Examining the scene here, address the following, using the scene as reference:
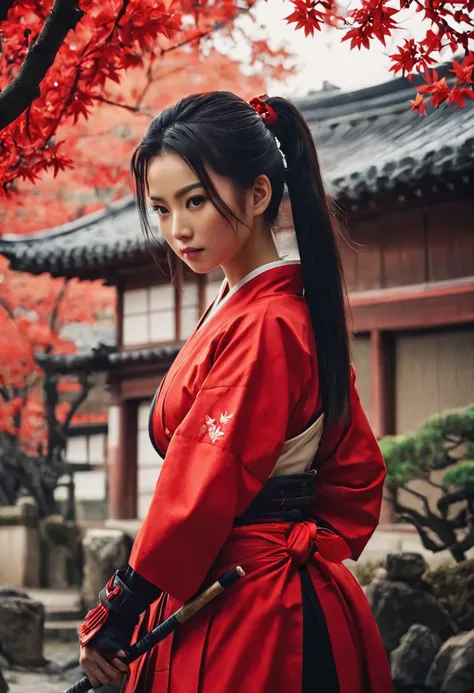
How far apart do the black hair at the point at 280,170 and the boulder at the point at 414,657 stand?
4371 millimetres

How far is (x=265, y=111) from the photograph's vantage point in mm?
2621

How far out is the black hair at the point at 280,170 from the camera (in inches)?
97.3

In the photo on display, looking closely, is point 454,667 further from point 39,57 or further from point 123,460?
point 123,460

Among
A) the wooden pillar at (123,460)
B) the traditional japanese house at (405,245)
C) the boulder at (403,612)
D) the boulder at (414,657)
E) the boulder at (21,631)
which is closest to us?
the boulder at (414,657)

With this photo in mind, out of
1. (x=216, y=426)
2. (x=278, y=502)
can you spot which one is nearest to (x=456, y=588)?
(x=278, y=502)

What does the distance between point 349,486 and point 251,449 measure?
0.49m

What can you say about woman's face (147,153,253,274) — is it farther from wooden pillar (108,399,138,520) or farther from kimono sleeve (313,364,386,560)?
wooden pillar (108,399,138,520)

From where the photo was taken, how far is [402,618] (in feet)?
22.0

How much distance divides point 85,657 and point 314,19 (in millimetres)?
2729

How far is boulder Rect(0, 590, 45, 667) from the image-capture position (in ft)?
27.7

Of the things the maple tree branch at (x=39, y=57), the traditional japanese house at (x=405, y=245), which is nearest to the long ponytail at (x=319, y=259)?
the maple tree branch at (x=39, y=57)

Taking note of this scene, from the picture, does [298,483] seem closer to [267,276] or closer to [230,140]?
[267,276]

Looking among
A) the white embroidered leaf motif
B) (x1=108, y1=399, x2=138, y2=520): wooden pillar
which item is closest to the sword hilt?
the white embroidered leaf motif

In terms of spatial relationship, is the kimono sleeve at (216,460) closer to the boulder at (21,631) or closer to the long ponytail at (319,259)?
the long ponytail at (319,259)
